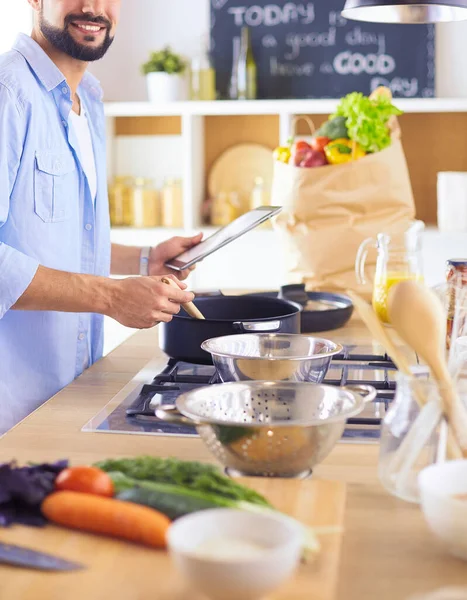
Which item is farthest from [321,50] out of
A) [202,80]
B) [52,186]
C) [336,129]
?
[52,186]

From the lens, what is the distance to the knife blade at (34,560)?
A: 0.80m

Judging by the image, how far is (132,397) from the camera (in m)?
1.48

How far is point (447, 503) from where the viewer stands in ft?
2.70

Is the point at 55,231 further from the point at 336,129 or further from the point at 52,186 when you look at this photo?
the point at 336,129

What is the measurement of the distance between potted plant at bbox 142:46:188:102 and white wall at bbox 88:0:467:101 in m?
0.18

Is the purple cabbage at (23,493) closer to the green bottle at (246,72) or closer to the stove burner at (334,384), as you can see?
the stove burner at (334,384)

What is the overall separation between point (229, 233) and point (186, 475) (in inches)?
33.2

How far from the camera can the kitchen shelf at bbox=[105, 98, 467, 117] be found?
372 cm

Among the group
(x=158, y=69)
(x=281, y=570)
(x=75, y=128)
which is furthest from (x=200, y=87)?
(x=281, y=570)

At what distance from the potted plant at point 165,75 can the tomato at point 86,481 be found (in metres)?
3.20

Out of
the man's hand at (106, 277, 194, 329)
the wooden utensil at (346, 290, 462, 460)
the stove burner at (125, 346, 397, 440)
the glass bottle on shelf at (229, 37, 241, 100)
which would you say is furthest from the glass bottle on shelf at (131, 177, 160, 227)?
the wooden utensil at (346, 290, 462, 460)

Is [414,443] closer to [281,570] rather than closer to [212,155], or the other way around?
[281,570]

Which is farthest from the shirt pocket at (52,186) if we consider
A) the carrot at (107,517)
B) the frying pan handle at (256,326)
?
the carrot at (107,517)

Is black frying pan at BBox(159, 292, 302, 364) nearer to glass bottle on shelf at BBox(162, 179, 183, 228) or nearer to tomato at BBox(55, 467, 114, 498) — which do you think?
tomato at BBox(55, 467, 114, 498)
